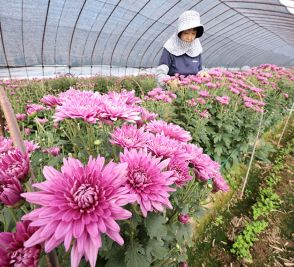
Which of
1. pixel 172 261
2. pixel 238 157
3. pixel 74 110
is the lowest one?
pixel 238 157

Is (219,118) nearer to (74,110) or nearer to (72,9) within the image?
(74,110)

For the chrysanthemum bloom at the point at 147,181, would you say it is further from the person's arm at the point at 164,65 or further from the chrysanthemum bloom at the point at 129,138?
the person's arm at the point at 164,65

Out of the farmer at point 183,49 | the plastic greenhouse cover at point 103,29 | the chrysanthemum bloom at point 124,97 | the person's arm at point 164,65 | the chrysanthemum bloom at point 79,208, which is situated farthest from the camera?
the plastic greenhouse cover at point 103,29

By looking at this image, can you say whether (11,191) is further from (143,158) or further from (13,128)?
(143,158)

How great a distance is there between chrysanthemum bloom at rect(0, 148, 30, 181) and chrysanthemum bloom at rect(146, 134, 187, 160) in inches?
12.8

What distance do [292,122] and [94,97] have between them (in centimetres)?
673

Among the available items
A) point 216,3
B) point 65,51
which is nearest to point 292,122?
point 216,3

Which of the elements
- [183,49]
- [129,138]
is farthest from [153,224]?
[183,49]

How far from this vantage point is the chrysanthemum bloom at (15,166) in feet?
1.93

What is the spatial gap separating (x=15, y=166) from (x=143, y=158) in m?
0.29

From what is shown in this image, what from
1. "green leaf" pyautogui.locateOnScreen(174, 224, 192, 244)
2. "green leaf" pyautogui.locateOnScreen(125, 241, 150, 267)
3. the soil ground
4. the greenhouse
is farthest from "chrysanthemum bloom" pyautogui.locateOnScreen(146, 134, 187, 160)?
the soil ground

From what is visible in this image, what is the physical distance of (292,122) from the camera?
651 centimetres

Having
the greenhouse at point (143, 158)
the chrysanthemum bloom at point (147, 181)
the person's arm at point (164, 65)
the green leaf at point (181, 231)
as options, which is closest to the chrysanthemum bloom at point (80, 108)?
the greenhouse at point (143, 158)

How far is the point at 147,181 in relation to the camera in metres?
0.65
